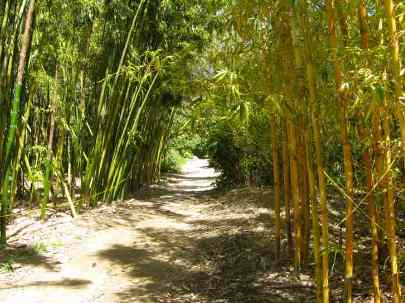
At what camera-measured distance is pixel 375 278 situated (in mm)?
2215

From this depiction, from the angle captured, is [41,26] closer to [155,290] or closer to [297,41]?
[155,290]

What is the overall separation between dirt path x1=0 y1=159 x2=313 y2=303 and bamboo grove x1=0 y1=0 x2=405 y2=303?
307 millimetres

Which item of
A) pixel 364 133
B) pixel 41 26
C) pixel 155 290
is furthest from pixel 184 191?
pixel 364 133

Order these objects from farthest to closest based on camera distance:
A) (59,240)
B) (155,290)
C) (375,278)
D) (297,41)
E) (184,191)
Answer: (184,191) → (59,240) → (155,290) → (375,278) → (297,41)

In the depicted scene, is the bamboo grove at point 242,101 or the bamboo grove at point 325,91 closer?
the bamboo grove at point 325,91

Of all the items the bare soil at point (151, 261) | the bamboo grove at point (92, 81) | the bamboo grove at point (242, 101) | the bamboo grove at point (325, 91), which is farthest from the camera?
the bamboo grove at point (92, 81)

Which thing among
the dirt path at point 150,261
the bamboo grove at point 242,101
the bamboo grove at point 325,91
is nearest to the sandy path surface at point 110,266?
the dirt path at point 150,261

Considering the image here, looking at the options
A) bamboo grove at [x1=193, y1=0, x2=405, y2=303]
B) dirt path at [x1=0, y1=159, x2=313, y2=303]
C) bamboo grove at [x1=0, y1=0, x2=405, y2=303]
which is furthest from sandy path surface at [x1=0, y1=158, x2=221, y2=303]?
bamboo grove at [x1=193, y1=0, x2=405, y2=303]

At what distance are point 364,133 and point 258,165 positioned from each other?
5113mm

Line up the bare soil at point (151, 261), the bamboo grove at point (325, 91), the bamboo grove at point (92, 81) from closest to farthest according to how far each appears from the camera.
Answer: the bamboo grove at point (325, 91), the bare soil at point (151, 261), the bamboo grove at point (92, 81)

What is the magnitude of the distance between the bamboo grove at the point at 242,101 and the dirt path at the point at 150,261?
31cm

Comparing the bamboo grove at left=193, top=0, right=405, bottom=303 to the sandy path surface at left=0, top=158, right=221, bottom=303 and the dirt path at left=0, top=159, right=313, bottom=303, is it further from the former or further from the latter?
the sandy path surface at left=0, top=158, right=221, bottom=303

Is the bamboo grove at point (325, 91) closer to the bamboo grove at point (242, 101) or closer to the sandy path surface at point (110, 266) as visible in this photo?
the bamboo grove at point (242, 101)

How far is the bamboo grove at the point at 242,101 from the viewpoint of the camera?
2080 millimetres
